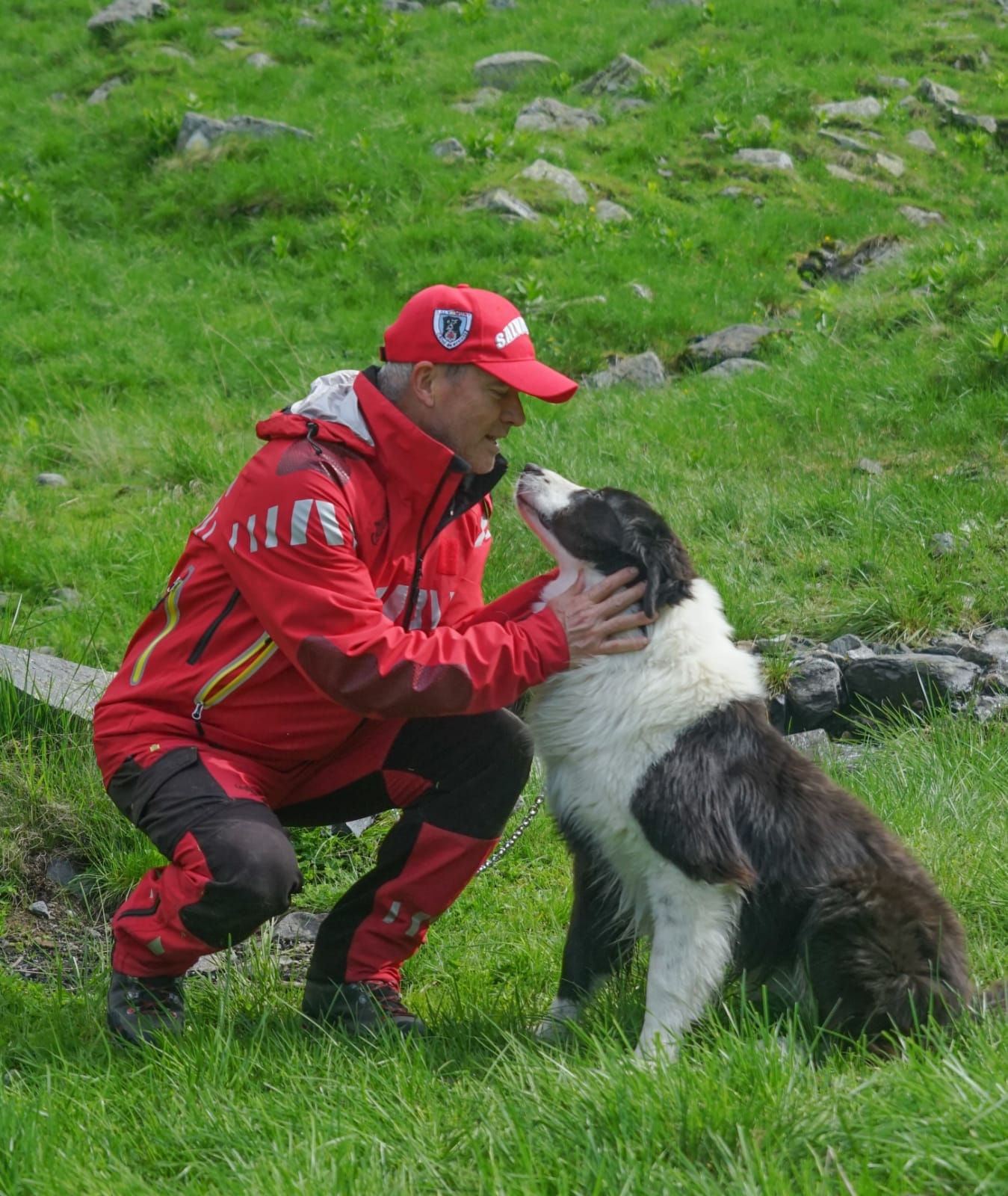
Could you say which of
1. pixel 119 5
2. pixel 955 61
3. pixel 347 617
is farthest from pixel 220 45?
pixel 347 617

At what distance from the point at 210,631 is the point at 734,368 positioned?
5.60m

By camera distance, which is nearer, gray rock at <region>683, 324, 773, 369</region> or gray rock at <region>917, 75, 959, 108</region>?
gray rock at <region>683, 324, 773, 369</region>

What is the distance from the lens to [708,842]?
119 inches

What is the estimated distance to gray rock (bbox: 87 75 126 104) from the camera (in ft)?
40.1

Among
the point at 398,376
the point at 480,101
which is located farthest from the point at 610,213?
the point at 398,376

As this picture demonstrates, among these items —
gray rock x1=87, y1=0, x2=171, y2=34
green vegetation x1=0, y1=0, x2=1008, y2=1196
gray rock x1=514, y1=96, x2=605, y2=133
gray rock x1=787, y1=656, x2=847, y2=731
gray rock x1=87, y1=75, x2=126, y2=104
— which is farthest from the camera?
gray rock x1=87, y1=0, x2=171, y2=34

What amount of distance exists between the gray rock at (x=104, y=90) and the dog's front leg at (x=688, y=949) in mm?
11386

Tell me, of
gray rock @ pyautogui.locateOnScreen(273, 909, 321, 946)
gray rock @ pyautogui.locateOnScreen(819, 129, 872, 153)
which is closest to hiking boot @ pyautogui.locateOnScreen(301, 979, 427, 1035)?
gray rock @ pyautogui.locateOnScreen(273, 909, 321, 946)

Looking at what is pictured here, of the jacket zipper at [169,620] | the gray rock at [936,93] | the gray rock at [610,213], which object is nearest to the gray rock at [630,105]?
the gray rock at [610,213]

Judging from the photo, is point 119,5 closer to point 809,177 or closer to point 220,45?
point 220,45

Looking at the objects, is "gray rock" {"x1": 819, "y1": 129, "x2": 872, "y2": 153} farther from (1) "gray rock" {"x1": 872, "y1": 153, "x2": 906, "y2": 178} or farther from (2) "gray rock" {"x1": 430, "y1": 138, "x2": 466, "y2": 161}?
(2) "gray rock" {"x1": 430, "y1": 138, "x2": 466, "y2": 161}

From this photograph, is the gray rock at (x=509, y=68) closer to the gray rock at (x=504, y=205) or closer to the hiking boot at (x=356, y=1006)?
the gray rock at (x=504, y=205)

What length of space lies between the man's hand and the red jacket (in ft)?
0.19

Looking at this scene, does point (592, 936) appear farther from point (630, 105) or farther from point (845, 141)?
point (630, 105)
